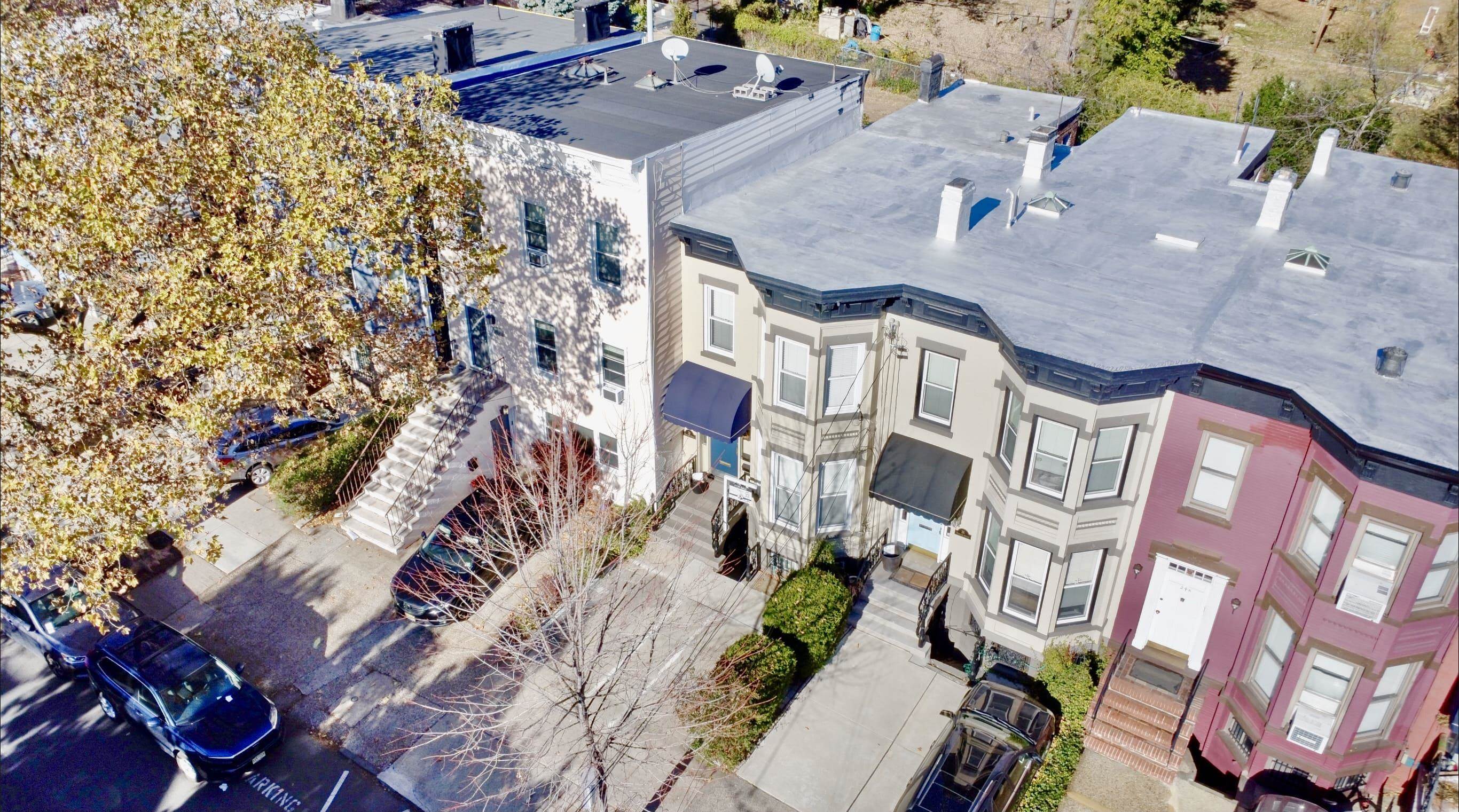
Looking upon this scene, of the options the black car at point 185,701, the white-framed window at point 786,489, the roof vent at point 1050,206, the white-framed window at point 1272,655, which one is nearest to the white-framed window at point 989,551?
the white-framed window at point 786,489

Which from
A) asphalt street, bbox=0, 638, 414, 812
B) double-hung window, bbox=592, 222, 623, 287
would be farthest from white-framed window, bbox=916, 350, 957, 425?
asphalt street, bbox=0, 638, 414, 812

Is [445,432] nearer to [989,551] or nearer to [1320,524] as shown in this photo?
[989,551]

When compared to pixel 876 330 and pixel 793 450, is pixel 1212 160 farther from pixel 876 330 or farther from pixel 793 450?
pixel 793 450

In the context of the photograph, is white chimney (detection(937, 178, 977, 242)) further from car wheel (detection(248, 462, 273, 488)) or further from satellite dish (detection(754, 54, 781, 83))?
car wheel (detection(248, 462, 273, 488))

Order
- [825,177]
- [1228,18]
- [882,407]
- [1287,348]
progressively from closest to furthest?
[1287,348]
[882,407]
[825,177]
[1228,18]

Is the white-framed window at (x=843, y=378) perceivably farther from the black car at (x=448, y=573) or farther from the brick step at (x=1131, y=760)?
the brick step at (x=1131, y=760)

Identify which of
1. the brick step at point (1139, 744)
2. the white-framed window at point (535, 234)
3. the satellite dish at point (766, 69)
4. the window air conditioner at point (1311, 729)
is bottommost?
the brick step at point (1139, 744)

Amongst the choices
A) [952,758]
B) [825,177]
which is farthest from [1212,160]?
[952,758]
